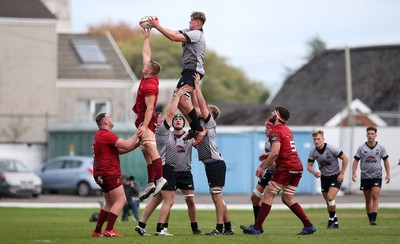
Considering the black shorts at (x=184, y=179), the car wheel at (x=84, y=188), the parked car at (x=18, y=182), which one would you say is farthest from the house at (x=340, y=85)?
the black shorts at (x=184, y=179)

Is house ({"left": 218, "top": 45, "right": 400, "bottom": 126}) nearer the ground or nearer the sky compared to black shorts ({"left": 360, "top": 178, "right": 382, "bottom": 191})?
nearer the sky

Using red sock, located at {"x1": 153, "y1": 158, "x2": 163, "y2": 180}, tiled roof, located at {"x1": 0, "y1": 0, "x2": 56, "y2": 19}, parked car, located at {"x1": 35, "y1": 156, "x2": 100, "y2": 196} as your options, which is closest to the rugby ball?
red sock, located at {"x1": 153, "y1": 158, "x2": 163, "y2": 180}

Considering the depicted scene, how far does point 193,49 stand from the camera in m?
19.2

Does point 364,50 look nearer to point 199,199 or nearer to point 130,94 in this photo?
point 130,94

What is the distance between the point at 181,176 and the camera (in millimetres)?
20344

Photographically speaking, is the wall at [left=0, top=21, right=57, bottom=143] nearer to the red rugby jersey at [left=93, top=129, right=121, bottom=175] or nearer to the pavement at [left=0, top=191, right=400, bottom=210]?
the pavement at [left=0, top=191, right=400, bottom=210]

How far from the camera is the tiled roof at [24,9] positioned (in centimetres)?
6069

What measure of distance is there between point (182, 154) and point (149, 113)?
1.75 metres

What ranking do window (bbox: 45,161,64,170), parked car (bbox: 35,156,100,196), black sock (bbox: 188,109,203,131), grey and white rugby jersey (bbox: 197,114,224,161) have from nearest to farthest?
black sock (bbox: 188,109,203,131) < grey and white rugby jersey (bbox: 197,114,224,161) < parked car (bbox: 35,156,100,196) < window (bbox: 45,161,64,170)

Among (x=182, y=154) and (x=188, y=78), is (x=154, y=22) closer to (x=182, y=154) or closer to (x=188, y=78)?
(x=188, y=78)

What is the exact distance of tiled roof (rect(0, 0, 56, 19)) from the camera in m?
60.7

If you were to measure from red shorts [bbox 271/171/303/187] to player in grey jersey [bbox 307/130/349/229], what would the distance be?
13.3 feet

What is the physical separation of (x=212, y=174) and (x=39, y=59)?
4238 centimetres

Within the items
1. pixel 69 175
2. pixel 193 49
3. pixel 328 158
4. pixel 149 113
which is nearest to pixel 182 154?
pixel 149 113
